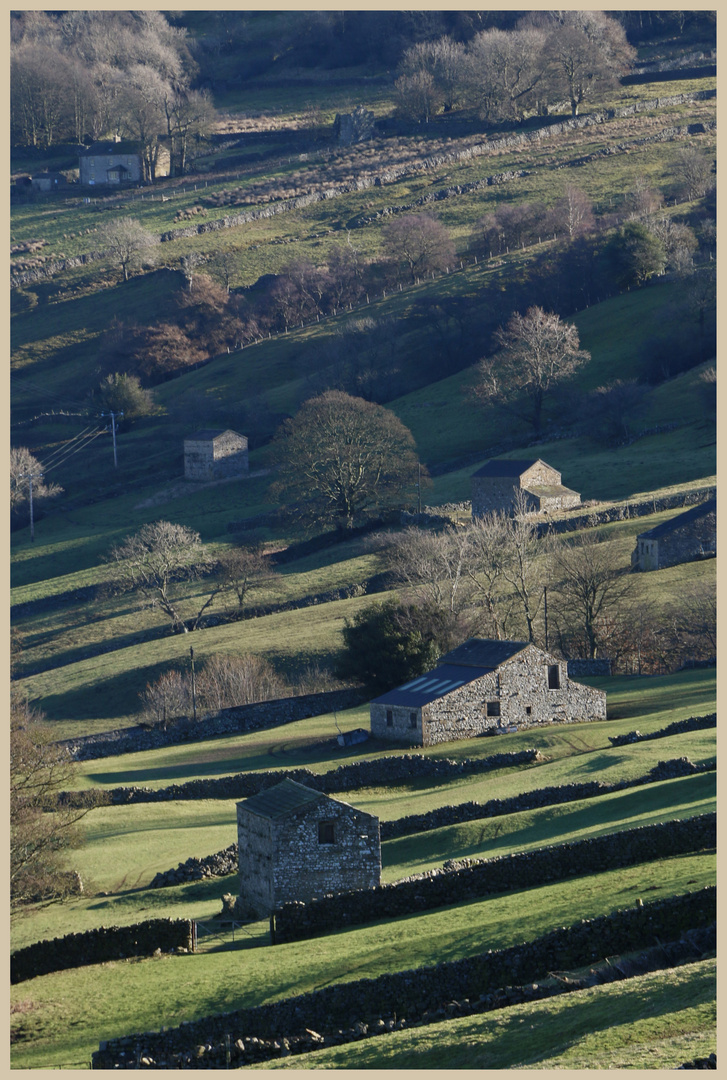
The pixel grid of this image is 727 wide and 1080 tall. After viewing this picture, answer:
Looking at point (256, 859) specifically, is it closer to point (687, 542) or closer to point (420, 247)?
point (687, 542)

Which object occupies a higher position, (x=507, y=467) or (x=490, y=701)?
(x=507, y=467)

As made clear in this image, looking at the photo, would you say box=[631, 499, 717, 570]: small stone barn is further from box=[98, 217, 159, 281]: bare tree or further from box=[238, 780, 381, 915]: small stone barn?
box=[98, 217, 159, 281]: bare tree

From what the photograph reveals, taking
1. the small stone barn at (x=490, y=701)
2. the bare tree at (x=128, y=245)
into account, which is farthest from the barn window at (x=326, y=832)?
the bare tree at (x=128, y=245)

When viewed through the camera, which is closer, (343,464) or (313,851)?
(313,851)

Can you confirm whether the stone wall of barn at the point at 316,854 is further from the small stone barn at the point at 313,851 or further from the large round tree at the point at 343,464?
the large round tree at the point at 343,464

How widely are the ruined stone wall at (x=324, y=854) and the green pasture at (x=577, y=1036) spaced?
393 inches

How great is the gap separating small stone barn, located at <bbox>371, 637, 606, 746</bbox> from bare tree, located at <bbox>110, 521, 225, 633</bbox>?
30.8m

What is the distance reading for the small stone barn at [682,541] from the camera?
226 feet

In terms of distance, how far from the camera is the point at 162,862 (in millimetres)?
36562

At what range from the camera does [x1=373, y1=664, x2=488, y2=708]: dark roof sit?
1893 inches

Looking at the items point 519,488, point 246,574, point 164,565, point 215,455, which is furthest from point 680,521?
point 215,455

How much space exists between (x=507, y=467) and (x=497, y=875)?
58.7m

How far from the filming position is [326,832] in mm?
30828

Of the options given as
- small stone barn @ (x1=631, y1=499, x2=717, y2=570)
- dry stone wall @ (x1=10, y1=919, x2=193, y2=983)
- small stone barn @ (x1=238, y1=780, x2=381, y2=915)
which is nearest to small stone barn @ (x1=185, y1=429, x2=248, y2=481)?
small stone barn @ (x1=631, y1=499, x2=717, y2=570)
